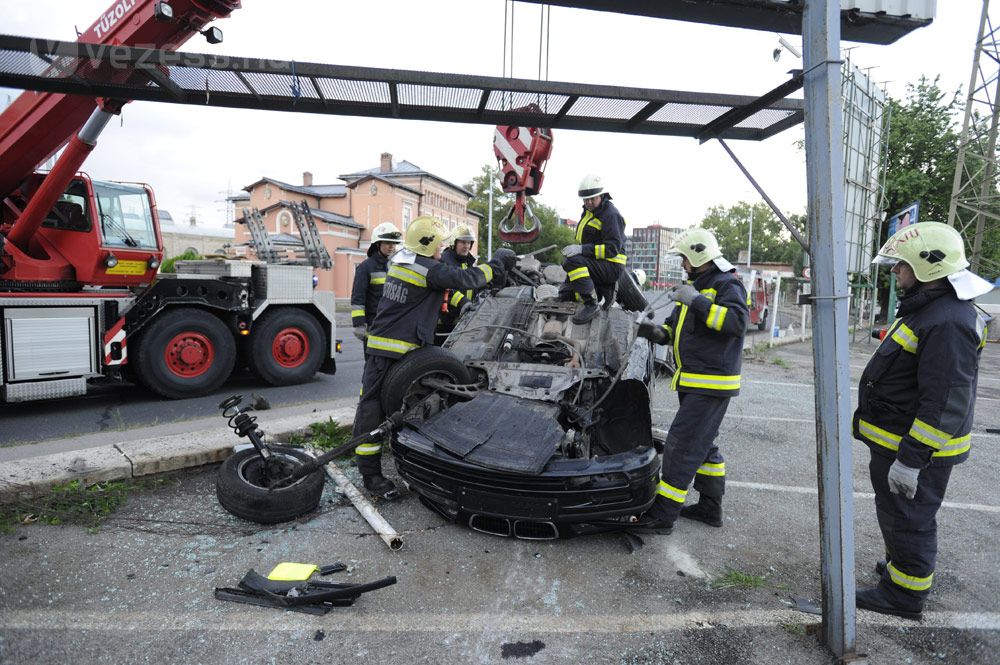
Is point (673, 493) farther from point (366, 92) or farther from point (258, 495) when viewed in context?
point (366, 92)

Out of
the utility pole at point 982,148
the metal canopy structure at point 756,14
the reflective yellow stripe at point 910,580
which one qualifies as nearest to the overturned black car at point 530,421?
the reflective yellow stripe at point 910,580

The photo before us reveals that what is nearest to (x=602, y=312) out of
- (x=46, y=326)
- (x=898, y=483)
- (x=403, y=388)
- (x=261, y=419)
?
(x=403, y=388)

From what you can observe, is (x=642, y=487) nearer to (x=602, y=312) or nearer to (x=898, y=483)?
(x=898, y=483)

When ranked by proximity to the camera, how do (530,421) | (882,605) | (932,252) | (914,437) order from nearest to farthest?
(914,437) < (932,252) < (882,605) < (530,421)

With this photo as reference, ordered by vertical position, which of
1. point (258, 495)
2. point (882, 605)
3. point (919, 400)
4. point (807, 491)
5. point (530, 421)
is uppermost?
point (919, 400)

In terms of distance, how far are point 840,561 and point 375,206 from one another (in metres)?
37.6

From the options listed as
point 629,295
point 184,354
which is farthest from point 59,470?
point 629,295

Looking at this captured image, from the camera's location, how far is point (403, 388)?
12.4ft

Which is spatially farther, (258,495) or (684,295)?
(684,295)

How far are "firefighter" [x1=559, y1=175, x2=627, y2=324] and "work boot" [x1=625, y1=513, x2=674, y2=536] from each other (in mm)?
2054

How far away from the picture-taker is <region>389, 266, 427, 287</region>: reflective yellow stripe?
3947 millimetres

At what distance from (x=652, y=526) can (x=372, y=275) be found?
298 centimetres

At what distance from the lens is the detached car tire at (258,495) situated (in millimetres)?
3289

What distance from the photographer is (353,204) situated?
38.5m
